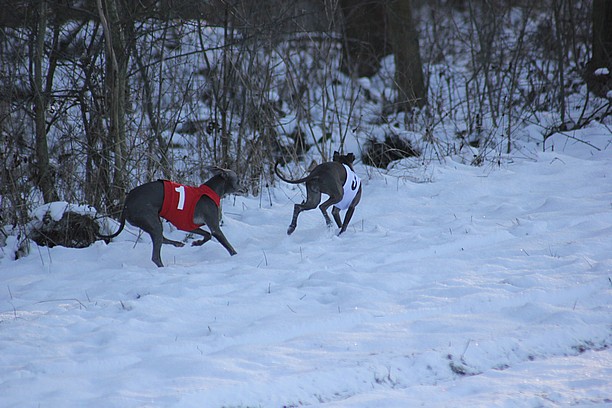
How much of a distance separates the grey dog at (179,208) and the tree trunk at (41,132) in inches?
71.6

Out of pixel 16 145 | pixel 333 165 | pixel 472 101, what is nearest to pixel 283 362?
pixel 333 165

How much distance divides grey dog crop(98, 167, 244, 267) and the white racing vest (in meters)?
1.26

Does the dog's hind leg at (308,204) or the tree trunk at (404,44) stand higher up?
the tree trunk at (404,44)

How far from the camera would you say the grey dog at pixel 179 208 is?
7.16 m

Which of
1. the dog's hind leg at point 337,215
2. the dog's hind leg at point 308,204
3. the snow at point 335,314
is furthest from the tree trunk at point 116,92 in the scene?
the dog's hind leg at point 337,215

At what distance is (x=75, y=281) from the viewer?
692 cm

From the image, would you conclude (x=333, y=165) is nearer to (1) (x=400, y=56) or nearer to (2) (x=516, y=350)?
(2) (x=516, y=350)

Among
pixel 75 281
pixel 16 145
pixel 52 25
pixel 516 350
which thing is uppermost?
pixel 52 25

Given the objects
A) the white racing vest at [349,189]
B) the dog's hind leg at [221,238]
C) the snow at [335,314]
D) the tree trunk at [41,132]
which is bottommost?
the snow at [335,314]

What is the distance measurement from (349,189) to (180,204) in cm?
205

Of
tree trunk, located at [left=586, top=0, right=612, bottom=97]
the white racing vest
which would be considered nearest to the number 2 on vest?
the white racing vest

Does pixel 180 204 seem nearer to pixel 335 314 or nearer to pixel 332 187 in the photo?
pixel 332 187

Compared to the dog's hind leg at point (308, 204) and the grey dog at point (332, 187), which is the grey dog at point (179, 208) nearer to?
the grey dog at point (332, 187)

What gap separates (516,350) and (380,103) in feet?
40.5
